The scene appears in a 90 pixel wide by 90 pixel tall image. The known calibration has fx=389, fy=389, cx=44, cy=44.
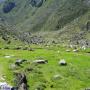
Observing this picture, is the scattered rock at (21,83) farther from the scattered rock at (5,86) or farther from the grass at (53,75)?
the grass at (53,75)

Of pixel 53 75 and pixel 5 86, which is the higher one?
pixel 5 86

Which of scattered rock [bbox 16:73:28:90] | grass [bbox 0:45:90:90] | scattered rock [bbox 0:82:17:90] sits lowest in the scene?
grass [bbox 0:45:90:90]

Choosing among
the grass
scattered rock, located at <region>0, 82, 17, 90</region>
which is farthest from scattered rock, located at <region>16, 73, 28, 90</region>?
the grass

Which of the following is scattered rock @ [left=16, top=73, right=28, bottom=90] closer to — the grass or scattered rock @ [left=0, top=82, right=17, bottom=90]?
scattered rock @ [left=0, top=82, right=17, bottom=90]

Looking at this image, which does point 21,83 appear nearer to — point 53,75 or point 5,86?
point 5,86

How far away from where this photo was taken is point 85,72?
41.9 meters

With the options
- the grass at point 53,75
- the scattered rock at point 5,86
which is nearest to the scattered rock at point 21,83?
the scattered rock at point 5,86

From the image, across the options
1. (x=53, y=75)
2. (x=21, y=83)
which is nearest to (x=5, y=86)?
(x=21, y=83)

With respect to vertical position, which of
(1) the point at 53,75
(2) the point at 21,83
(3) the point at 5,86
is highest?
→ (2) the point at 21,83

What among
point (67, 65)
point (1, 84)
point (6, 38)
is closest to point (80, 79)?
point (67, 65)

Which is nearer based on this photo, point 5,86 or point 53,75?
point 5,86

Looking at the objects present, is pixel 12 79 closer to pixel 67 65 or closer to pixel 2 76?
pixel 2 76

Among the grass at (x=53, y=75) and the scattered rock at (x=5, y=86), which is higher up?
the scattered rock at (x=5, y=86)

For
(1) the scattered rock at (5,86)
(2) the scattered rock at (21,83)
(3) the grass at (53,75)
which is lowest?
(3) the grass at (53,75)
